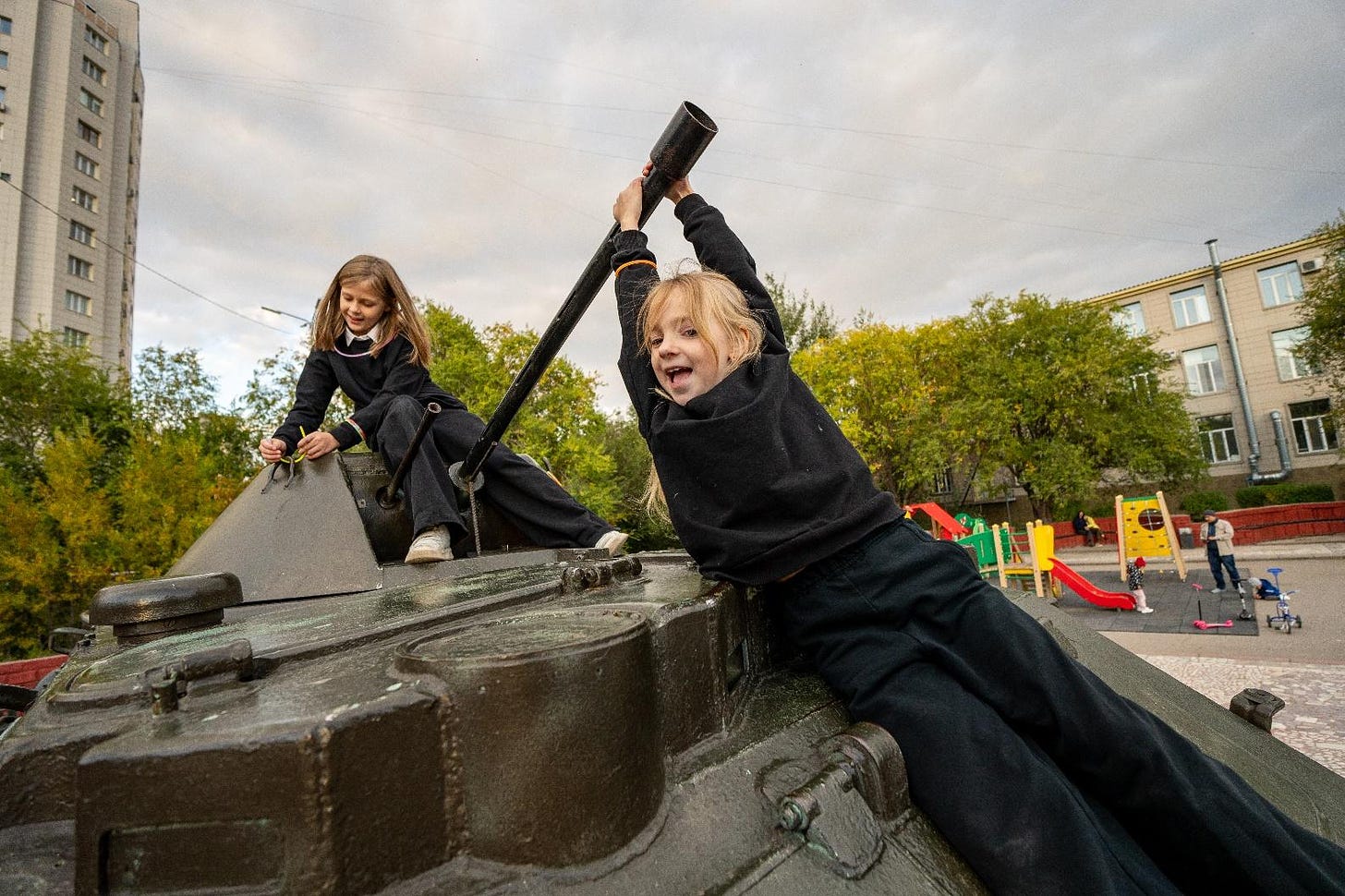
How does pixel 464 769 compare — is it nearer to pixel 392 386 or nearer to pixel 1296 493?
pixel 392 386

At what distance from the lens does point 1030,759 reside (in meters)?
1.33

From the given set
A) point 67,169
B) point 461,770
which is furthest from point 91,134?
point 461,770

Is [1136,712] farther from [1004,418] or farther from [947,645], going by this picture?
[1004,418]

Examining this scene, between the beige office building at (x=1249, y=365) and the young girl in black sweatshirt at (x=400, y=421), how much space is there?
95.0 feet

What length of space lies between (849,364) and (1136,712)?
26319mm

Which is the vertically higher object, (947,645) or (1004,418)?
(1004,418)

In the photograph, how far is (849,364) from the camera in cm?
2692

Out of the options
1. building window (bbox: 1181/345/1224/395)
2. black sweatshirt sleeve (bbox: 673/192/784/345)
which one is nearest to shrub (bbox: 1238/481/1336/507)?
building window (bbox: 1181/345/1224/395)

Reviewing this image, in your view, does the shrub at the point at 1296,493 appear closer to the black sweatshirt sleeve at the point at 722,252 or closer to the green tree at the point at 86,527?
the black sweatshirt sleeve at the point at 722,252

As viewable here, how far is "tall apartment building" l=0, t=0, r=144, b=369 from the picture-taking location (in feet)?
109

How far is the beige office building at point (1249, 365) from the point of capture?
27.9 metres

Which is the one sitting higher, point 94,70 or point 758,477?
point 94,70

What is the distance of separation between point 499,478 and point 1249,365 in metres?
35.5

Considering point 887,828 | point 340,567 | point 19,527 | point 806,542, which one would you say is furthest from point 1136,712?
point 19,527
